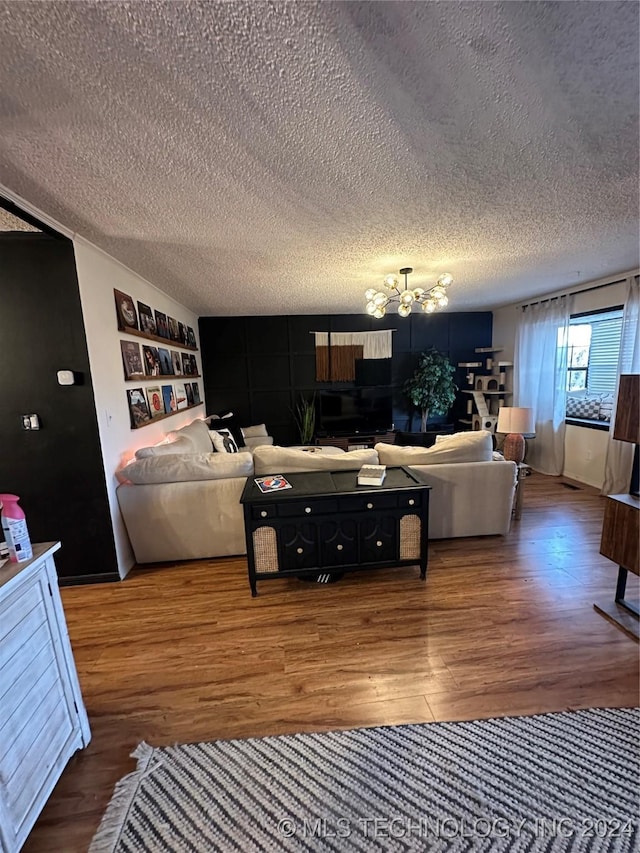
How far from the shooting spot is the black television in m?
5.77

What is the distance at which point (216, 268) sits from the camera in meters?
2.97

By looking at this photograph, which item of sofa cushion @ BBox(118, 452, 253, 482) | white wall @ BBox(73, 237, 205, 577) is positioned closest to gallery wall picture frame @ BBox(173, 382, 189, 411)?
white wall @ BBox(73, 237, 205, 577)

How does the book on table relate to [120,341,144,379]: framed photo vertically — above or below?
below

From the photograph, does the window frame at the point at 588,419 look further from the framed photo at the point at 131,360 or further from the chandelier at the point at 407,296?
the framed photo at the point at 131,360

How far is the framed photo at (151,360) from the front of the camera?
324cm

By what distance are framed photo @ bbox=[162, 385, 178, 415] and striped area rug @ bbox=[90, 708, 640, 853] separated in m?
2.96

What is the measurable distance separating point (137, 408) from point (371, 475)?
6.90 ft

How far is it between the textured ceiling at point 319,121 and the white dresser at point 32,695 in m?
1.57

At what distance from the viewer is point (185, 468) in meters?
2.61

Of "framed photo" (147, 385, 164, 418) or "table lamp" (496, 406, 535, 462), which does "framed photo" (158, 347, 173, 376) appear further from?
"table lamp" (496, 406, 535, 462)

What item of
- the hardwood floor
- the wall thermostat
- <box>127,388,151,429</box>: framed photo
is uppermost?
the wall thermostat

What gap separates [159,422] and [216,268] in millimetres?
1622

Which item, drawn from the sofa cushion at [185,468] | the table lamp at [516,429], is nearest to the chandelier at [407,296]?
the table lamp at [516,429]

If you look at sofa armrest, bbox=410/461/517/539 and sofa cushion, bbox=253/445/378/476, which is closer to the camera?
sofa cushion, bbox=253/445/378/476
